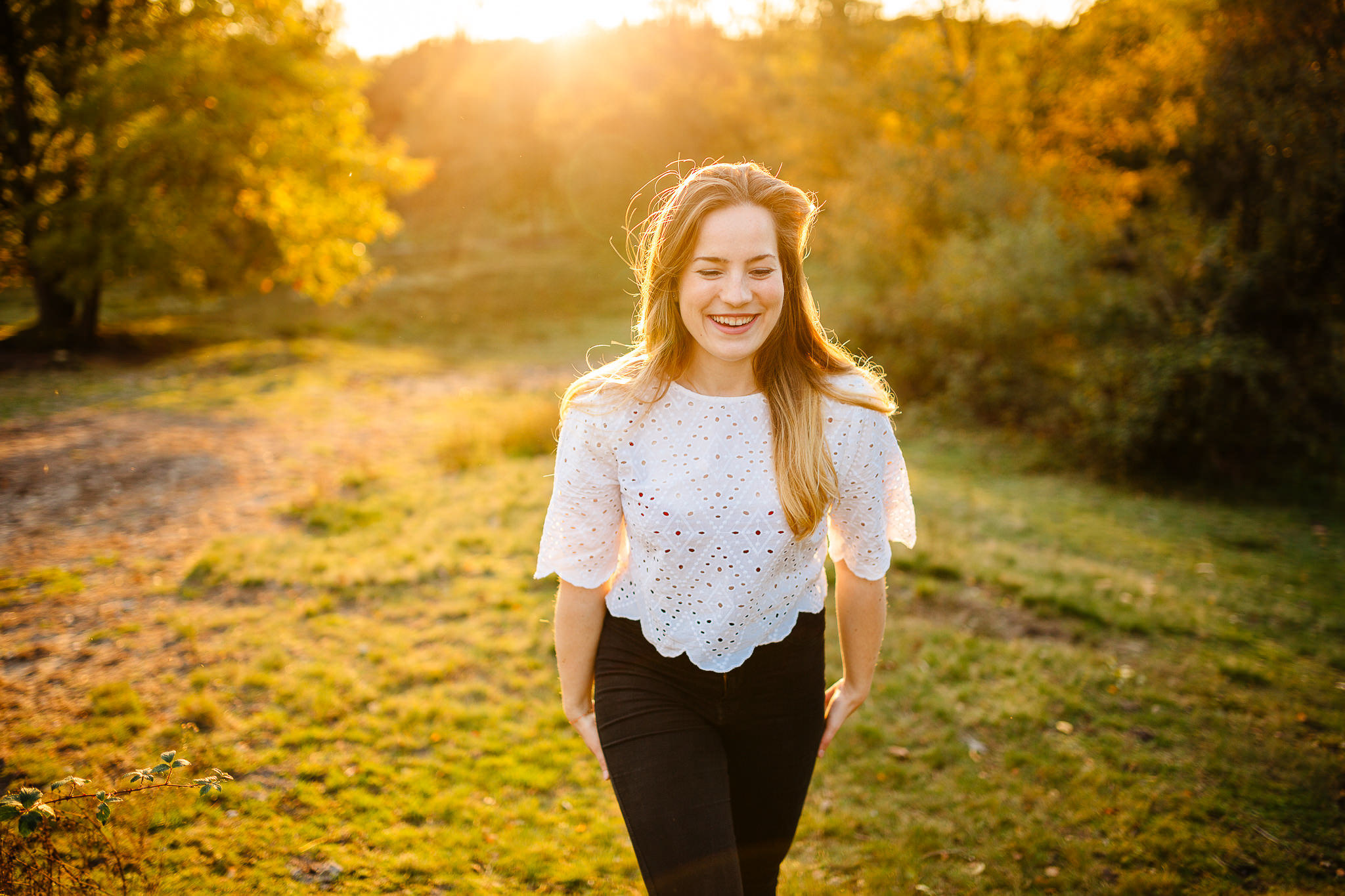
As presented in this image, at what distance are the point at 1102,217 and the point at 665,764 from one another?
→ 12.8m

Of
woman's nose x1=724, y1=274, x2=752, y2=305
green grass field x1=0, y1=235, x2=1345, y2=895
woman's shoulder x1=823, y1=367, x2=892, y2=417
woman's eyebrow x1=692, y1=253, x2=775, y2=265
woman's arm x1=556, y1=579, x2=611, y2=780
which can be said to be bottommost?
green grass field x1=0, y1=235, x2=1345, y2=895

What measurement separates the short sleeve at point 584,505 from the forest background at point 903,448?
2.84 feet

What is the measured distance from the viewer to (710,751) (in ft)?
6.75

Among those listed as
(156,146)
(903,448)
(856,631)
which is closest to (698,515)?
(856,631)

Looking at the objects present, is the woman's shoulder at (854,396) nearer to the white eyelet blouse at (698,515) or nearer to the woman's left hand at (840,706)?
the white eyelet blouse at (698,515)

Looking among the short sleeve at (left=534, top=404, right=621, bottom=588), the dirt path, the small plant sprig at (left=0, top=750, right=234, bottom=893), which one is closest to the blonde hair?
the short sleeve at (left=534, top=404, right=621, bottom=588)

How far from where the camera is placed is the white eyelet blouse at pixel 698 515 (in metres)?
2.06

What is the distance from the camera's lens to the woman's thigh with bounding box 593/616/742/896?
1.88m

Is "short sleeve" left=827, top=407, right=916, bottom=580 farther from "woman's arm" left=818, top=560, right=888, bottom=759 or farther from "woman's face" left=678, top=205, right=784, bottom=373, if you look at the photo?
"woman's face" left=678, top=205, right=784, bottom=373

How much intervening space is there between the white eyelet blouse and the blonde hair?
47 mm

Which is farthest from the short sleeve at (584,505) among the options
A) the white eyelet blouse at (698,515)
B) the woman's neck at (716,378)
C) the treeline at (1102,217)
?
the treeline at (1102,217)

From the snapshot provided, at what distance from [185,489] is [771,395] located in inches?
301

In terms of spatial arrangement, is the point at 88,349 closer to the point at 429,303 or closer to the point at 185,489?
the point at 185,489

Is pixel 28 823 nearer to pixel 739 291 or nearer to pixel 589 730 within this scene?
pixel 589 730
